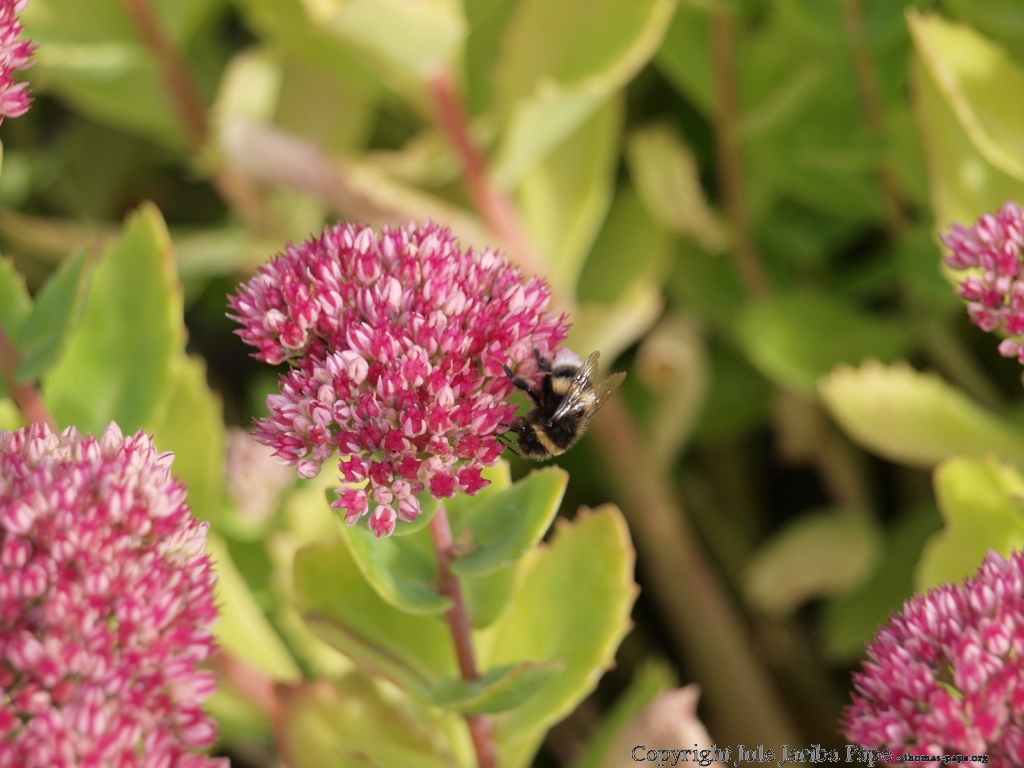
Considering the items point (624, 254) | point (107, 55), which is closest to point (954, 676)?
point (624, 254)

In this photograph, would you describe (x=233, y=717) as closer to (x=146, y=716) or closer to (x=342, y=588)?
(x=342, y=588)

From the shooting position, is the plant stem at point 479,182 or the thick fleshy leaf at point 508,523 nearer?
the thick fleshy leaf at point 508,523

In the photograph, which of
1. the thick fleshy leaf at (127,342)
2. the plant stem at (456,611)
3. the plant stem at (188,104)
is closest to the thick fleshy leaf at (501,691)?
the plant stem at (456,611)

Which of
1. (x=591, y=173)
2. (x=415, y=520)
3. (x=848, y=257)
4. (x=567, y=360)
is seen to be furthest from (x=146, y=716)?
(x=848, y=257)

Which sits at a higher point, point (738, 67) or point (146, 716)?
point (738, 67)

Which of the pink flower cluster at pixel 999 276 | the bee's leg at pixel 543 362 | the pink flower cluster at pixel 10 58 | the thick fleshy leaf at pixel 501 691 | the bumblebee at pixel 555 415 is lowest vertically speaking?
the thick fleshy leaf at pixel 501 691

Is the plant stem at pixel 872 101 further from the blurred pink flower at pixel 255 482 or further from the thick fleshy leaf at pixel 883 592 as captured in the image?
the blurred pink flower at pixel 255 482
